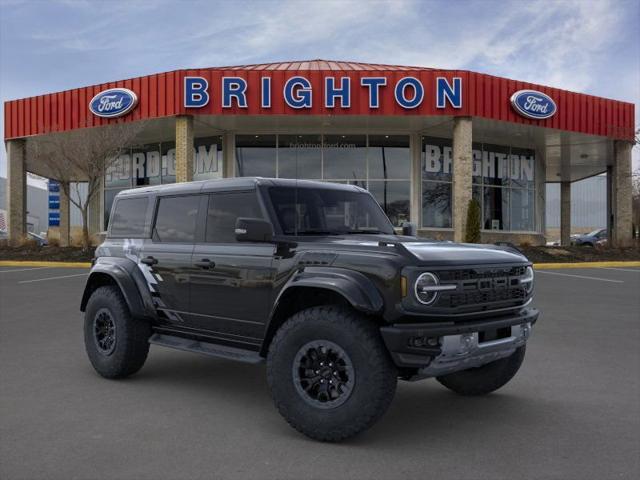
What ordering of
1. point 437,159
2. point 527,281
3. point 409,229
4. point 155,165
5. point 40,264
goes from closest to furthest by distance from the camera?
point 527,281, point 409,229, point 40,264, point 437,159, point 155,165

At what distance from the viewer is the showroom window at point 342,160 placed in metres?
24.0

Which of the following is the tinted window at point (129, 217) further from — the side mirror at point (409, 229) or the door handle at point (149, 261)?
the side mirror at point (409, 229)

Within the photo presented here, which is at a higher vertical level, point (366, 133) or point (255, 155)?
point (366, 133)

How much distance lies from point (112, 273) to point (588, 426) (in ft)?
14.2

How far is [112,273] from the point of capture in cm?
550

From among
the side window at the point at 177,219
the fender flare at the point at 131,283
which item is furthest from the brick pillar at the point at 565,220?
the fender flare at the point at 131,283

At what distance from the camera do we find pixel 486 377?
191 inches

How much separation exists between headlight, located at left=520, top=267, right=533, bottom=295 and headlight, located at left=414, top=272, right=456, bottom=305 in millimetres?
967

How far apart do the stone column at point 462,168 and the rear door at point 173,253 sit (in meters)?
16.8

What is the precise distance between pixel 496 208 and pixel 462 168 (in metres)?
6.00

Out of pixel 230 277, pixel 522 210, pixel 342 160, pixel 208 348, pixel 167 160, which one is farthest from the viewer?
pixel 522 210

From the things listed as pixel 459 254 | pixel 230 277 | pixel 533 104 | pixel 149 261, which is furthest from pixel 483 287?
pixel 533 104

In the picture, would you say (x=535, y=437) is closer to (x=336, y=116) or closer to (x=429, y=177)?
(x=336, y=116)

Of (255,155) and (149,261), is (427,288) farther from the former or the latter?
(255,155)
